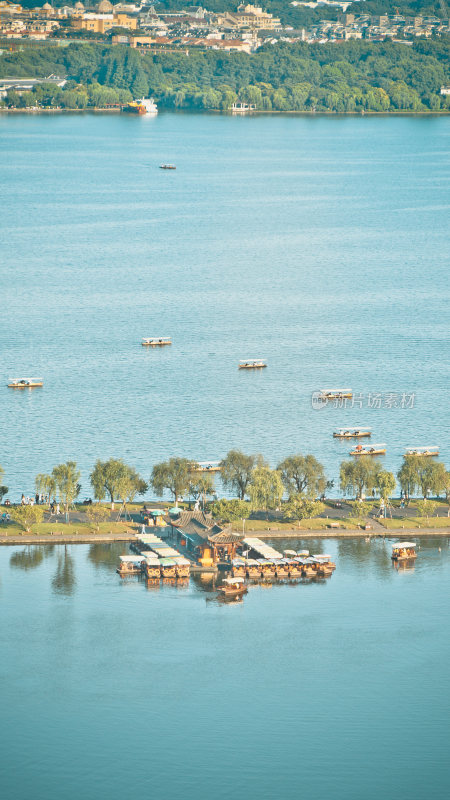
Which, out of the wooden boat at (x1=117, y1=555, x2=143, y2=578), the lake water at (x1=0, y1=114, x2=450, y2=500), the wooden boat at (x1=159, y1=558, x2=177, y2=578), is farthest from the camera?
the lake water at (x1=0, y1=114, x2=450, y2=500)

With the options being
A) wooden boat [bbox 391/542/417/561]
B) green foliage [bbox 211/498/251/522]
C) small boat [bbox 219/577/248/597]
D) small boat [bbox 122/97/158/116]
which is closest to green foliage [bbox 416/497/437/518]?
wooden boat [bbox 391/542/417/561]

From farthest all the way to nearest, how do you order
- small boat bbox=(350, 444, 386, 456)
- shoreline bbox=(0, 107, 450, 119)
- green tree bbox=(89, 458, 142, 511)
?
1. shoreline bbox=(0, 107, 450, 119)
2. small boat bbox=(350, 444, 386, 456)
3. green tree bbox=(89, 458, 142, 511)

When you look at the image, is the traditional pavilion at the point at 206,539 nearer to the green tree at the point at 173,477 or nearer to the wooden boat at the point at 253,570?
the wooden boat at the point at 253,570

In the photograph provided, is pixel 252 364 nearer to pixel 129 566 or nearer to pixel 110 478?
pixel 110 478

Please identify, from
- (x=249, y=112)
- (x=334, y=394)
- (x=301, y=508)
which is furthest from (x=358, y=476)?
(x=249, y=112)

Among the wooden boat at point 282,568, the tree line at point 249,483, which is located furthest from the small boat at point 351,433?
the wooden boat at point 282,568

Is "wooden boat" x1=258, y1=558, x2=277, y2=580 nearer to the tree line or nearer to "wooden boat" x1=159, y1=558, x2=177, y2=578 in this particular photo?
"wooden boat" x1=159, y1=558, x2=177, y2=578

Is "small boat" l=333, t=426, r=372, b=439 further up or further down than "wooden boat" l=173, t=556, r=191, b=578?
further up

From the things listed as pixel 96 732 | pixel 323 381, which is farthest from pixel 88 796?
pixel 323 381
